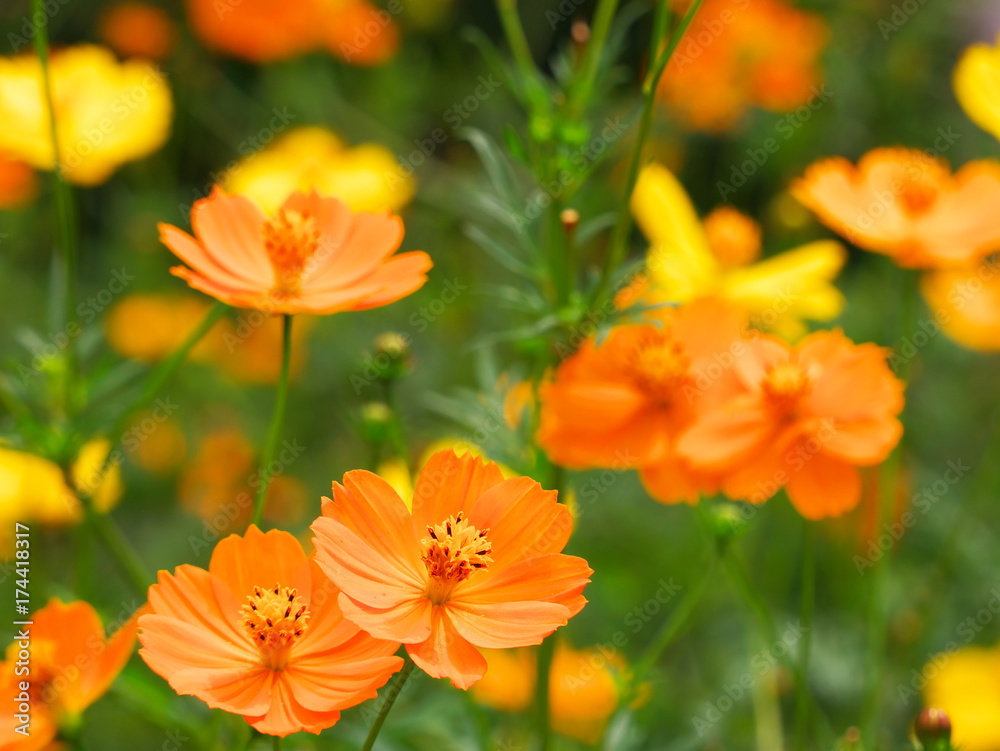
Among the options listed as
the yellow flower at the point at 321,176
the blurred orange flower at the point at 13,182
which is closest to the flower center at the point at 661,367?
the yellow flower at the point at 321,176

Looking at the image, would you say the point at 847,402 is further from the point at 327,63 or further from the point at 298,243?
the point at 327,63

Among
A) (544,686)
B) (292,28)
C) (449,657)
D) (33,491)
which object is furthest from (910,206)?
(292,28)

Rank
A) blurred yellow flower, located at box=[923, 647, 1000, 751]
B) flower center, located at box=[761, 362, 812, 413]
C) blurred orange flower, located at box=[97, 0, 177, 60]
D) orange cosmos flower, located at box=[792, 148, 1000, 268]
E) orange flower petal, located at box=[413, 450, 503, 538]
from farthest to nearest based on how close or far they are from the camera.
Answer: blurred orange flower, located at box=[97, 0, 177, 60], blurred yellow flower, located at box=[923, 647, 1000, 751], orange cosmos flower, located at box=[792, 148, 1000, 268], flower center, located at box=[761, 362, 812, 413], orange flower petal, located at box=[413, 450, 503, 538]

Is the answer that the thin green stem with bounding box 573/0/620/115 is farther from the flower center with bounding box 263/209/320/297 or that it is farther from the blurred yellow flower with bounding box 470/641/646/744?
the blurred yellow flower with bounding box 470/641/646/744

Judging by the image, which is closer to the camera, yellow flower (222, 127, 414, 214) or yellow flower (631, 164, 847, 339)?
yellow flower (631, 164, 847, 339)

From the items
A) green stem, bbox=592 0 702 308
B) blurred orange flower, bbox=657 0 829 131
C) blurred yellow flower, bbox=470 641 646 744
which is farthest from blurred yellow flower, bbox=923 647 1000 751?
blurred orange flower, bbox=657 0 829 131

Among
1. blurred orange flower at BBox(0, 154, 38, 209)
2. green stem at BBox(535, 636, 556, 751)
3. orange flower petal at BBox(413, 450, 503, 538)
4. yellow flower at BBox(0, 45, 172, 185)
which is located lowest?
blurred orange flower at BBox(0, 154, 38, 209)
